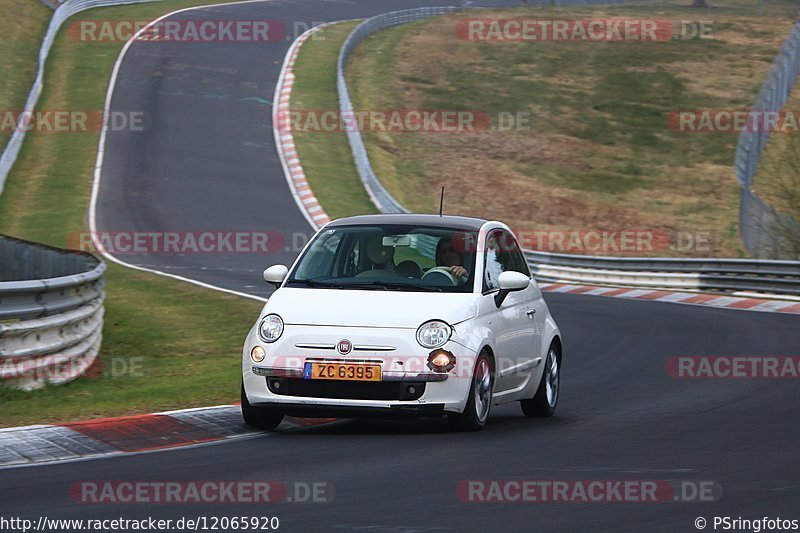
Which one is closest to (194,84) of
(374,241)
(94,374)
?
(94,374)

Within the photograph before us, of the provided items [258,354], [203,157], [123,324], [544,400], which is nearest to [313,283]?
[258,354]

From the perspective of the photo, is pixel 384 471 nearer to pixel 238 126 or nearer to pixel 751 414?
pixel 751 414

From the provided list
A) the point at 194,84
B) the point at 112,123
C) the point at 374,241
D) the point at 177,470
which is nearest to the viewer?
the point at 177,470

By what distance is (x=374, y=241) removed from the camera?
11.0 metres

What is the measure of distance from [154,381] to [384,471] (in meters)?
6.06

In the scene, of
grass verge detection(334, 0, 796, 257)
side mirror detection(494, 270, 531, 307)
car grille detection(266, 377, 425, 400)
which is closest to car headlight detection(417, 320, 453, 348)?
car grille detection(266, 377, 425, 400)

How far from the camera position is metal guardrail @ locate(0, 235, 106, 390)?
11.8m

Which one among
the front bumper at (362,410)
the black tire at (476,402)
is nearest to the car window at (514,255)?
the black tire at (476,402)

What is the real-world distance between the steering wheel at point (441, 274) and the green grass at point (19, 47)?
102 feet

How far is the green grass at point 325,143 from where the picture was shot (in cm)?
3654

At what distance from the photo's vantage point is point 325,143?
4331cm

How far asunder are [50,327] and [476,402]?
4.26m

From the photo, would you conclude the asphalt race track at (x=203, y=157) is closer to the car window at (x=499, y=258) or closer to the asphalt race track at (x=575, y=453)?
the asphalt race track at (x=575, y=453)

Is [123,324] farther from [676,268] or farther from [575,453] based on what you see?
[676,268]
